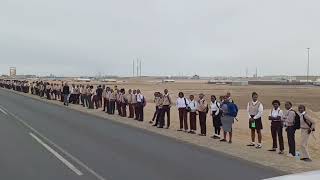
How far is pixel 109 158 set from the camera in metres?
14.1

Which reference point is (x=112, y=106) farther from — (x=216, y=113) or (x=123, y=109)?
(x=216, y=113)

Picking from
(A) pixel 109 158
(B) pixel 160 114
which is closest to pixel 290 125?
(A) pixel 109 158

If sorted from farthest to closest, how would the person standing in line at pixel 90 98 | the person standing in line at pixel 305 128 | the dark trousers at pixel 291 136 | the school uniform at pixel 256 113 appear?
the person standing in line at pixel 90 98
the school uniform at pixel 256 113
the dark trousers at pixel 291 136
the person standing in line at pixel 305 128

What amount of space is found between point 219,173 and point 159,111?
1341 cm

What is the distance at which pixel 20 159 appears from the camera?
13.7 m

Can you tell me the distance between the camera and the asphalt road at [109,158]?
11609mm

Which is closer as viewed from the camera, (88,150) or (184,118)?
(88,150)

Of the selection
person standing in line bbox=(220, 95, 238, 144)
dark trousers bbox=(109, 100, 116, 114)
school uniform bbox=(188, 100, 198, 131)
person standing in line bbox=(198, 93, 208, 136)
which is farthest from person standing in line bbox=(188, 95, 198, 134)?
dark trousers bbox=(109, 100, 116, 114)

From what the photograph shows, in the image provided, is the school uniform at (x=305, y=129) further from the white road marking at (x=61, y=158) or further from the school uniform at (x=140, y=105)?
the school uniform at (x=140, y=105)

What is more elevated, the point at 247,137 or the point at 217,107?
the point at 217,107

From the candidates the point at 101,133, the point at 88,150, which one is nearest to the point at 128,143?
the point at 88,150

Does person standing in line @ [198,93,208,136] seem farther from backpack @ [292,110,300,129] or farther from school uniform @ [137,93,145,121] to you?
school uniform @ [137,93,145,121]

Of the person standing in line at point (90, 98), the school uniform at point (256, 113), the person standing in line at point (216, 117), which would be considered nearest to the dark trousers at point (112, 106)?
the person standing in line at point (90, 98)

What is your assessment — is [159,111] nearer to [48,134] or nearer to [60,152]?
[48,134]
